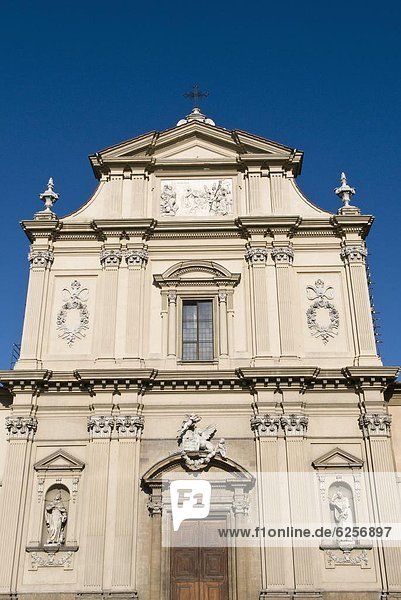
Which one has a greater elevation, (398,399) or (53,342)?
(53,342)

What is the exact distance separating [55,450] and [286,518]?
258 inches

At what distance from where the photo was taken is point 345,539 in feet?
56.1

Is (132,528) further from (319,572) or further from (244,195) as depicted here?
(244,195)

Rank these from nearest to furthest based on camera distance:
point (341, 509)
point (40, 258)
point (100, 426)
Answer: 1. point (341, 509)
2. point (100, 426)
3. point (40, 258)

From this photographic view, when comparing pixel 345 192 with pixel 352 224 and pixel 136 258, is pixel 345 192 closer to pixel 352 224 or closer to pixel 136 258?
pixel 352 224

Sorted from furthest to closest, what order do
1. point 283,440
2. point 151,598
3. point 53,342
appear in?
point 53,342 < point 283,440 < point 151,598

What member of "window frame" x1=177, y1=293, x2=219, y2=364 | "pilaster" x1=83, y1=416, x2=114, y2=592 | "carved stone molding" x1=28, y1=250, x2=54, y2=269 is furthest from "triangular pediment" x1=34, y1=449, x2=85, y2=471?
"carved stone molding" x1=28, y1=250, x2=54, y2=269

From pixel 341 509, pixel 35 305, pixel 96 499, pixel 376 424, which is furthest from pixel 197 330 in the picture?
pixel 341 509

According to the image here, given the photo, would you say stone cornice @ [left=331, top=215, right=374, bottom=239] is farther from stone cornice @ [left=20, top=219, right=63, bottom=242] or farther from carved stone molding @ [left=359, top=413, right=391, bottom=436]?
stone cornice @ [left=20, top=219, right=63, bottom=242]

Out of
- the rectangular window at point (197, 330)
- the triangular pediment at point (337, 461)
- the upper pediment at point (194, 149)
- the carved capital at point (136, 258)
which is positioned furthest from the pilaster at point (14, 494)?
the upper pediment at point (194, 149)

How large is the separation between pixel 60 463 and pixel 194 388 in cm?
421

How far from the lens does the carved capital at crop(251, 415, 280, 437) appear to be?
1814 centimetres

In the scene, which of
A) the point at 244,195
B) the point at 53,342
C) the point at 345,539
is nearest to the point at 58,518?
the point at 53,342

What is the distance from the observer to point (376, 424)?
18156mm
